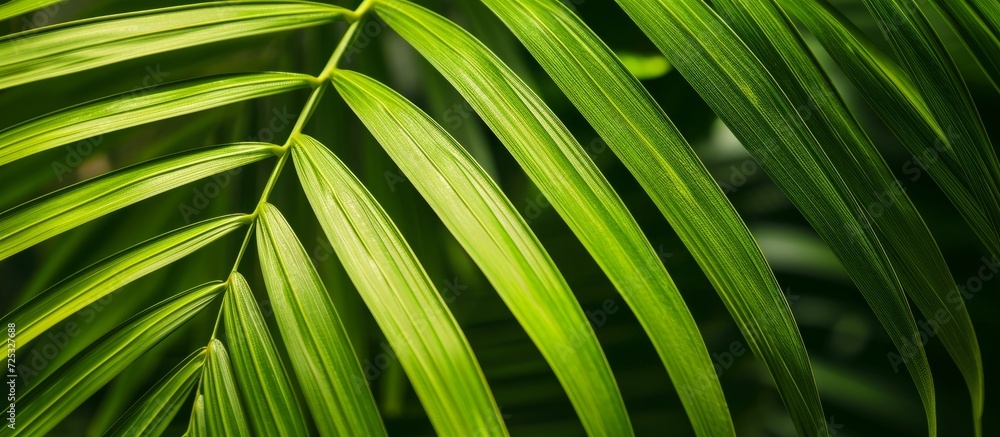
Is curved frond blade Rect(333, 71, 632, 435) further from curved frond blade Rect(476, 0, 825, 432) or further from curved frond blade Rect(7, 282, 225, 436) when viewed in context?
curved frond blade Rect(7, 282, 225, 436)

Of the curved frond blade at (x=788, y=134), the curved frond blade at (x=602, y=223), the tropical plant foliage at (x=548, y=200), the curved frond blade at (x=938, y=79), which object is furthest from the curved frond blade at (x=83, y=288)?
the curved frond blade at (x=938, y=79)

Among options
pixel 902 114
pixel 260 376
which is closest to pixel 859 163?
pixel 902 114

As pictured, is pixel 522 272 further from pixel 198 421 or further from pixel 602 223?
pixel 198 421

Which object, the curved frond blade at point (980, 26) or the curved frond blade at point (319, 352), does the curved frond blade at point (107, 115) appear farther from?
the curved frond blade at point (980, 26)

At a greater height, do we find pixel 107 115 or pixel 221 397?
pixel 107 115

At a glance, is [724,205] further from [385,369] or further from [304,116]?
[385,369]

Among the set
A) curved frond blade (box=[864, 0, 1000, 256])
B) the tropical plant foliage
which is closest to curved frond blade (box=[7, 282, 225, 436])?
the tropical plant foliage
